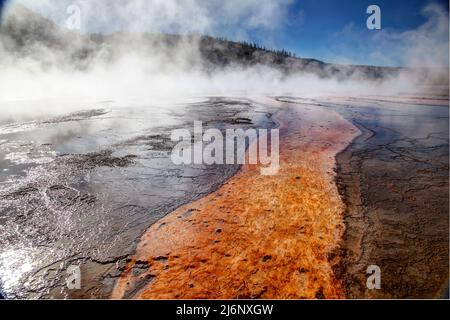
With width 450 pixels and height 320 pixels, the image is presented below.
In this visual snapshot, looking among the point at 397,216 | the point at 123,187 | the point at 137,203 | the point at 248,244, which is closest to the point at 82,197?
the point at 123,187

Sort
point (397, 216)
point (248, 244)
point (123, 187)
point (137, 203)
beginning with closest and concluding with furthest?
point (248, 244)
point (397, 216)
point (137, 203)
point (123, 187)

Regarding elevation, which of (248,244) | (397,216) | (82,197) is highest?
(82,197)

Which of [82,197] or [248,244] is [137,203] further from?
[248,244]

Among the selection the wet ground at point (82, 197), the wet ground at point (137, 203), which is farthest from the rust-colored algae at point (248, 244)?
the wet ground at point (82, 197)

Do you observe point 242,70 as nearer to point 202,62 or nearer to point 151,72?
point 202,62

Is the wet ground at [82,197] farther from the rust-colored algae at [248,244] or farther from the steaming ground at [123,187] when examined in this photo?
the rust-colored algae at [248,244]

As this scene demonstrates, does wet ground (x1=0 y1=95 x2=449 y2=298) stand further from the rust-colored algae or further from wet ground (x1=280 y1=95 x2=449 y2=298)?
the rust-colored algae
